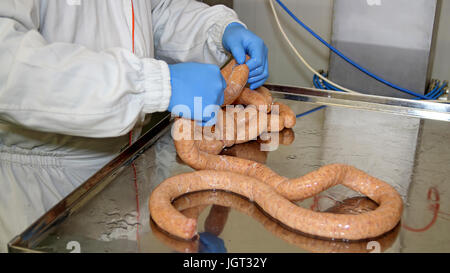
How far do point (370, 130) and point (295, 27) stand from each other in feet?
4.28

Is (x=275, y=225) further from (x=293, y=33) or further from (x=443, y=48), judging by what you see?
(x=293, y=33)

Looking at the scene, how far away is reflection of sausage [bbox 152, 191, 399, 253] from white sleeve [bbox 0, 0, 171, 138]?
0.27 metres

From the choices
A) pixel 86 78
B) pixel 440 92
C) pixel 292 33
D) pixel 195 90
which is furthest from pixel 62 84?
pixel 292 33

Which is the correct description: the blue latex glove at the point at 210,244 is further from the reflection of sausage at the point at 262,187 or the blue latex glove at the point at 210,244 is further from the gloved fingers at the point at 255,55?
the gloved fingers at the point at 255,55

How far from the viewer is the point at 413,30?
74.9 inches

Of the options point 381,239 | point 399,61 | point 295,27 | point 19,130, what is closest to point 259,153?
point 381,239

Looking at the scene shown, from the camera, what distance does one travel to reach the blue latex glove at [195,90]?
3.90ft

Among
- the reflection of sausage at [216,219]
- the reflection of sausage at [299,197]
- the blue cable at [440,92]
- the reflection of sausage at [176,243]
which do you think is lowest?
the reflection of sausage at [176,243]

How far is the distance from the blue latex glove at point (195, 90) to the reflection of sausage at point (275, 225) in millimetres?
223

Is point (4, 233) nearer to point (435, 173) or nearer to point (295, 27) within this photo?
point (435, 173)

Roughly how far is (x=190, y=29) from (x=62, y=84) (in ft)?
2.61

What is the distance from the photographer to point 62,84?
102 cm

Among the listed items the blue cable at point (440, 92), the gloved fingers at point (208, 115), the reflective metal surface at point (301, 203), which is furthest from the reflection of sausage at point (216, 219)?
the blue cable at point (440, 92)

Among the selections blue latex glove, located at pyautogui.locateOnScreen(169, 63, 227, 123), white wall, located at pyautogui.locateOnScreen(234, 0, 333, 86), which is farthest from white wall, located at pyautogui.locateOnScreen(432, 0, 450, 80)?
blue latex glove, located at pyautogui.locateOnScreen(169, 63, 227, 123)
